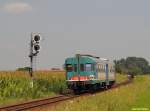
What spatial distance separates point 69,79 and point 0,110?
59.5ft

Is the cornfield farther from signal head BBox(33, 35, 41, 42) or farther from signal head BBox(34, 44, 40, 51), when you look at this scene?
signal head BBox(33, 35, 41, 42)

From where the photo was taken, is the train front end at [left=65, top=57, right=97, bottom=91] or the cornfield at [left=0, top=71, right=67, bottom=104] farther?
the train front end at [left=65, top=57, right=97, bottom=91]

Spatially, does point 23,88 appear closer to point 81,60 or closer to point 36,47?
point 36,47

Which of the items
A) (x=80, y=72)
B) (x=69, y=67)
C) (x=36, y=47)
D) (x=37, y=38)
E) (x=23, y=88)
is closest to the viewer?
(x=36, y=47)

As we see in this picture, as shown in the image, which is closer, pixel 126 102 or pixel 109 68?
pixel 126 102

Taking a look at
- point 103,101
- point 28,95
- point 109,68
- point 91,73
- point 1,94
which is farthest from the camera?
point 109,68

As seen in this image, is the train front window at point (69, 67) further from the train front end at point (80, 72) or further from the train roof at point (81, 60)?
the train roof at point (81, 60)

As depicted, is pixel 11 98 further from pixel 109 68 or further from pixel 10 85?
pixel 109 68

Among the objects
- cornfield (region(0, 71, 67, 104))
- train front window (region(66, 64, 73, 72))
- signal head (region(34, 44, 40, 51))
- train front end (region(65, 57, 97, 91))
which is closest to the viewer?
cornfield (region(0, 71, 67, 104))

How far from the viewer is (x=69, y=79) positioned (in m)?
40.6

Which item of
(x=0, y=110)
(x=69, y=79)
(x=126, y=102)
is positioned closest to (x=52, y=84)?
(x=69, y=79)

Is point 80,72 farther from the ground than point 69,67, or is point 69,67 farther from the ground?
point 69,67

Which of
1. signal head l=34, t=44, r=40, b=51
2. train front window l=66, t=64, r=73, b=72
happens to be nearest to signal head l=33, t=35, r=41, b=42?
signal head l=34, t=44, r=40, b=51

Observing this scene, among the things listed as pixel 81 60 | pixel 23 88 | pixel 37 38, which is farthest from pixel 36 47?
pixel 81 60
